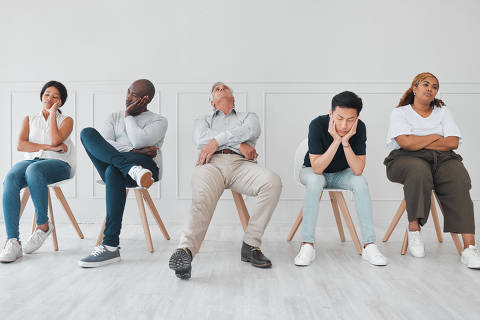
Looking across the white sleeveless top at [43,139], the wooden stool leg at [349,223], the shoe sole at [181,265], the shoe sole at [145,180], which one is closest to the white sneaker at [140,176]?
the shoe sole at [145,180]

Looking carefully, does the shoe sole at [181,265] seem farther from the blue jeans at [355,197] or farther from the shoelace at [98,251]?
the blue jeans at [355,197]

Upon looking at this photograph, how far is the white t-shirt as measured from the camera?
8.10 feet

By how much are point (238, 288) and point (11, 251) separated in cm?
135

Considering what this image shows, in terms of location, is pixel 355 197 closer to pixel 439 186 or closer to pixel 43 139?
pixel 439 186

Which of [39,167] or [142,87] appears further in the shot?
Result: [142,87]

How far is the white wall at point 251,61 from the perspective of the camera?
3400mm

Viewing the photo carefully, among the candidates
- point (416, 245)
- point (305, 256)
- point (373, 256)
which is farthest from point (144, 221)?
point (416, 245)

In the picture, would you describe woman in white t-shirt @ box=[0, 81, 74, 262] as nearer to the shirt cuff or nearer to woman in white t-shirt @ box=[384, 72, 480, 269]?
the shirt cuff

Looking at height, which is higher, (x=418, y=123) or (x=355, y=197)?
(x=418, y=123)

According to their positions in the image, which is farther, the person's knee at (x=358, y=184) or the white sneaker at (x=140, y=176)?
the person's knee at (x=358, y=184)

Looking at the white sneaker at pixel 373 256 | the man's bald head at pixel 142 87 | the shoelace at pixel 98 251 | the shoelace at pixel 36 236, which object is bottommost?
the white sneaker at pixel 373 256

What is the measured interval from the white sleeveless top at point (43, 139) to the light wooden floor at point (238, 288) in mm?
605

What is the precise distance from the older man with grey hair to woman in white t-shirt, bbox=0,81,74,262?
0.93 m

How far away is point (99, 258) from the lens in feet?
6.77
